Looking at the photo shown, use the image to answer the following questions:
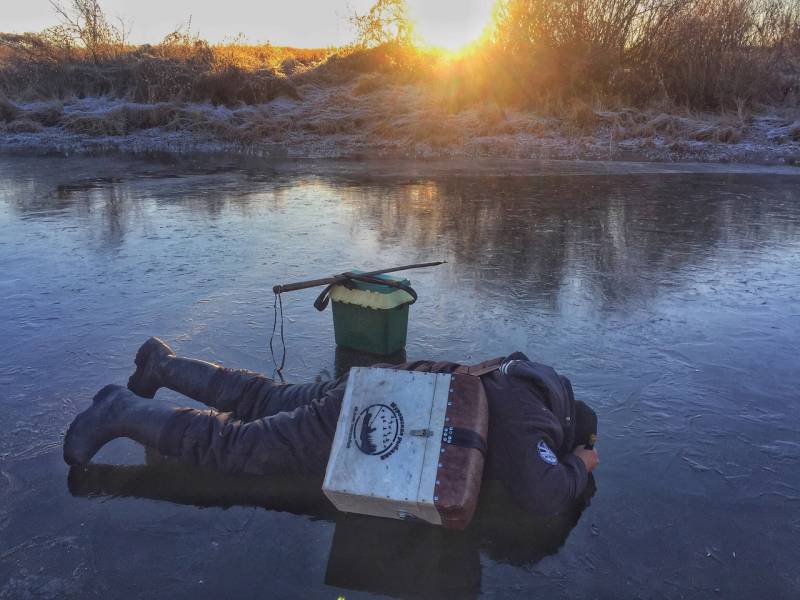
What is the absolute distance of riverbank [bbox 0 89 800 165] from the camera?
636 inches

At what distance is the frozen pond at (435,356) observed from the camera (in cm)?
241

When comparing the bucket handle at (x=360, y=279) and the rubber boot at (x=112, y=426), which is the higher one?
the bucket handle at (x=360, y=279)

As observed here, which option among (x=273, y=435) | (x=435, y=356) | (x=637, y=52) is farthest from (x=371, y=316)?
(x=637, y=52)

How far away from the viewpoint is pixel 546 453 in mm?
2514

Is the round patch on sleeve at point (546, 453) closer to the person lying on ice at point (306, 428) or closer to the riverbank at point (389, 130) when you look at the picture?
the person lying on ice at point (306, 428)

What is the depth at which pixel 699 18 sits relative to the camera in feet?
65.4

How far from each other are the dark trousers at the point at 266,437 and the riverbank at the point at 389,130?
13.2m

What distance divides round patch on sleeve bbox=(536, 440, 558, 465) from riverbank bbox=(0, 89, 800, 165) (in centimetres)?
1355

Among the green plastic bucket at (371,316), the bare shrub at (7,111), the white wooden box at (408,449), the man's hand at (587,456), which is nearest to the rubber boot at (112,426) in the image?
the white wooden box at (408,449)

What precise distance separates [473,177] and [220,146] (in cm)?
849

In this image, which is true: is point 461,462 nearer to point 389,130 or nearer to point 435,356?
point 435,356

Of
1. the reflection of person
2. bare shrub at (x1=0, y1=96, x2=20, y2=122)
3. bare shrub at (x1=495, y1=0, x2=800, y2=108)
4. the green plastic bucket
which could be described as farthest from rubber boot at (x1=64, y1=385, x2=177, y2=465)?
bare shrub at (x1=0, y1=96, x2=20, y2=122)

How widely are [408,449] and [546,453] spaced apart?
53cm

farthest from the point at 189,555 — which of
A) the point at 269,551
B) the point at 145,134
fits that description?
the point at 145,134
